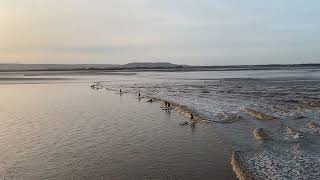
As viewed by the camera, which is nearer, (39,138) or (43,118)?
(39,138)

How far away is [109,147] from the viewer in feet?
60.7

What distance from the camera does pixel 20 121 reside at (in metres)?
26.4

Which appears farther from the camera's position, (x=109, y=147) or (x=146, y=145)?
(x=146, y=145)

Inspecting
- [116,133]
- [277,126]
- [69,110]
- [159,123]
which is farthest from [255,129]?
[69,110]

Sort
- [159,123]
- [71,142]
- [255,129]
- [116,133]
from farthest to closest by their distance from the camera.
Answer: [159,123], [255,129], [116,133], [71,142]

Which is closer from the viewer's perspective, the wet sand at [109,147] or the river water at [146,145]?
the wet sand at [109,147]

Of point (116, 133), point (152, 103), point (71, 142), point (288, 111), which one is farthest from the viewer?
point (152, 103)

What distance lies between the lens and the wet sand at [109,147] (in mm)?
14703

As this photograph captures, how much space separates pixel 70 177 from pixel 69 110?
18.9m

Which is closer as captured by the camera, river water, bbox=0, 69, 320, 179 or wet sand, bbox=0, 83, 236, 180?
wet sand, bbox=0, 83, 236, 180

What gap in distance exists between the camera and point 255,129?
918 inches

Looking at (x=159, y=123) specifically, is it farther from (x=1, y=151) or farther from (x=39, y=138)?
(x=1, y=151)

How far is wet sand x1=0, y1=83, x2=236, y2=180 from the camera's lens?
579 inches

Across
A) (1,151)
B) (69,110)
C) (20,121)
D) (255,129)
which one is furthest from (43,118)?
(255,129)
